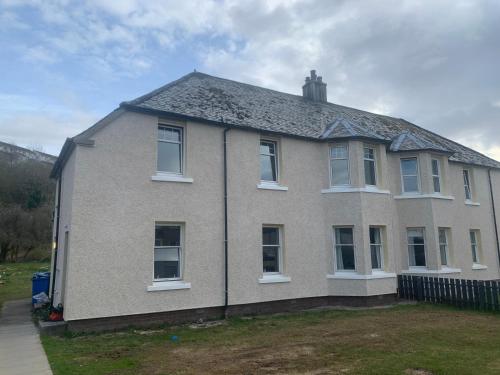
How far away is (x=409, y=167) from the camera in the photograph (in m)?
18.3

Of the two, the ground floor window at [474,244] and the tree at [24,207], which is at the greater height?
the tree at [24,207]

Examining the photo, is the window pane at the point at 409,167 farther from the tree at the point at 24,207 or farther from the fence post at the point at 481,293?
the tree at the point at 24,207

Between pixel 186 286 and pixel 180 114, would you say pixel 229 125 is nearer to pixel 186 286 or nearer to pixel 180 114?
pixel 180 114

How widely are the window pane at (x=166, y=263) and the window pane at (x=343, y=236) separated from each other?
6.79 metres

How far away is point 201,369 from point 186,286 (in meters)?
5.03

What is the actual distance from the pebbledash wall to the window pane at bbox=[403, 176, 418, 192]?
1.05 feet

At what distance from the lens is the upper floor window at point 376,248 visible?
15992mm

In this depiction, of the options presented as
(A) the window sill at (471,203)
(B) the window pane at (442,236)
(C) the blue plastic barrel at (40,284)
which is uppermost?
(A) the window sill at (471,203)

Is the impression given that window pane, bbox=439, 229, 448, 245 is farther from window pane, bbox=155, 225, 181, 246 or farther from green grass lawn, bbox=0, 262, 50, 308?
green grass lawn, bbox=0, 262, 50, 308

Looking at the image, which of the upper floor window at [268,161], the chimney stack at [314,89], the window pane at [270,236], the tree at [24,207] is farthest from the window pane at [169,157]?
the tree at [24,207]

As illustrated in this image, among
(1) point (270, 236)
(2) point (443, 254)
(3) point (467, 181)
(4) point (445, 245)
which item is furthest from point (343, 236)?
(3) point (467, 181)

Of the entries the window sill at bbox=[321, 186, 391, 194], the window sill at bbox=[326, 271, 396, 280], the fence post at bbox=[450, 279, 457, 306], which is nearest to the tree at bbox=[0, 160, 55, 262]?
the window sill at bbox=[321, 186, 391, 194]

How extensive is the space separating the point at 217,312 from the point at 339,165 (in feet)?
25.9

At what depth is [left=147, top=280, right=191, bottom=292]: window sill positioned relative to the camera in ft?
38.9
